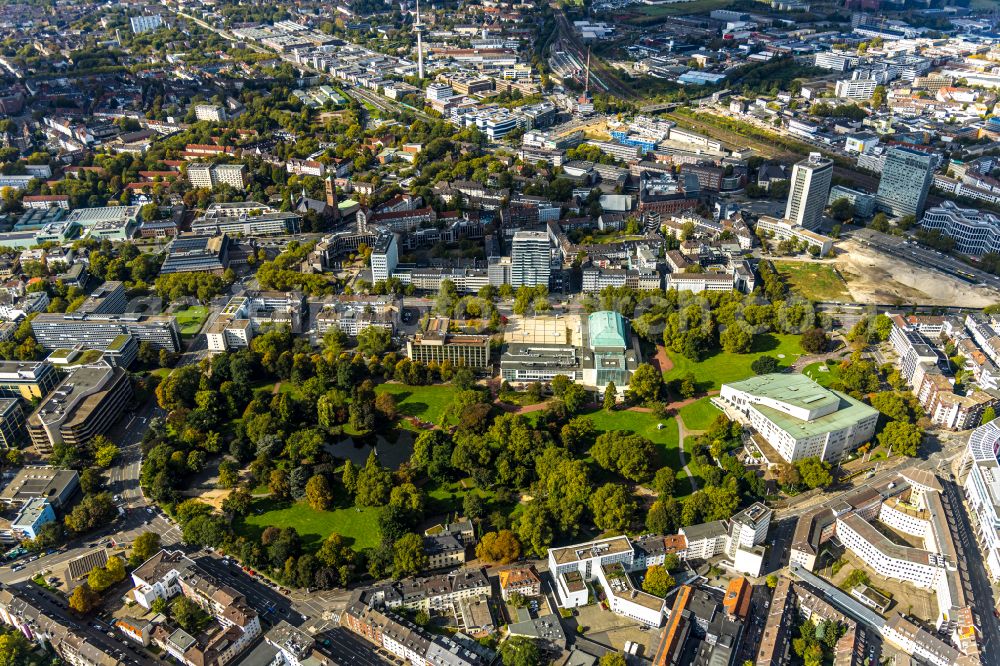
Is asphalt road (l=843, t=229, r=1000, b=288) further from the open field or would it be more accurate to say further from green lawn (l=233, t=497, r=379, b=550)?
green lawn (l=233, t=497, r=379, b=550)

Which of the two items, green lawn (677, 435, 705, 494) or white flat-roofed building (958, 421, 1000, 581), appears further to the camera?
green lawn (677, 435, 705, 494)

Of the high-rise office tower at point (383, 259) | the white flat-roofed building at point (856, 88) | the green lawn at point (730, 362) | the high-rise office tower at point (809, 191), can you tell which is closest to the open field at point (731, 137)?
the high-rise office tower at point (809, 191)

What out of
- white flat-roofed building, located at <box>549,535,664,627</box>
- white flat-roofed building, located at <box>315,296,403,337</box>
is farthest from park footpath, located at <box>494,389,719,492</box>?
white flat-roofed building, located at <box>315,296,403,337</box>

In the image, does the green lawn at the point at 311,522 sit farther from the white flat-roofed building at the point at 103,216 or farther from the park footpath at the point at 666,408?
the white flat-roofed building at the point at 103,216

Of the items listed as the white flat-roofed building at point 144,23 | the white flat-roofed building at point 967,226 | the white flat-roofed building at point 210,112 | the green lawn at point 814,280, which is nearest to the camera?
the green lawn at point 814,280

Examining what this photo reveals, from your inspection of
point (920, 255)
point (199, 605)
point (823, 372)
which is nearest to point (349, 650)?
point (199, 605)

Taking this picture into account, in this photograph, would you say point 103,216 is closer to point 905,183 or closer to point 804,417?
point 804,417
